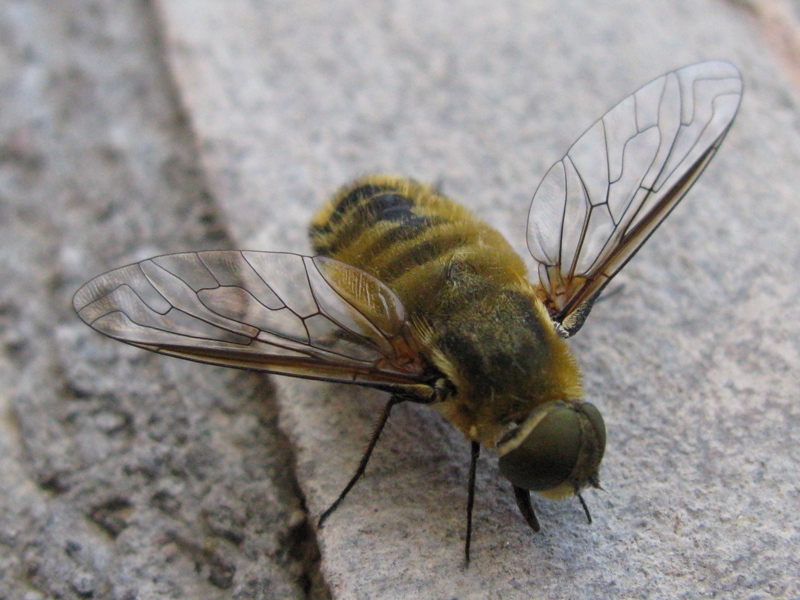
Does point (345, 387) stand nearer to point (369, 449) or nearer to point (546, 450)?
point (369, 449)

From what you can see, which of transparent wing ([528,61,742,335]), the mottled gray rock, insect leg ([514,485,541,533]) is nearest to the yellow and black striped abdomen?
transparent wing ([528,61,742,335])

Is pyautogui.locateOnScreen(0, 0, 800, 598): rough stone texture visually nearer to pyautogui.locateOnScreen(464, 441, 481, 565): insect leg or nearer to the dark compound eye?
pyautogui.locateOnScreen(464, 441, 481, 565): insect leg

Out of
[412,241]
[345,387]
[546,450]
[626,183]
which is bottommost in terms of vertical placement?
[345,387]

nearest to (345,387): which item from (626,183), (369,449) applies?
(369,449)

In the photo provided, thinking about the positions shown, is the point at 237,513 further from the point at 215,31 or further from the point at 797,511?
the point at 215,31

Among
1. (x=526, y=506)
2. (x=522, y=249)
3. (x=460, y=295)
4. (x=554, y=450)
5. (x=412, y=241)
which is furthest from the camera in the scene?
(x=522, y=249)

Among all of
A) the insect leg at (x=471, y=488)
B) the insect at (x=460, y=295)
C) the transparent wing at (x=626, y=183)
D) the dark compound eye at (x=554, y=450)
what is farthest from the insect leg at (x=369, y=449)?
the transparent wing at (x=626, y=183)

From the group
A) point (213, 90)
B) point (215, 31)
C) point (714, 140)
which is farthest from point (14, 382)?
point (714, 140)
